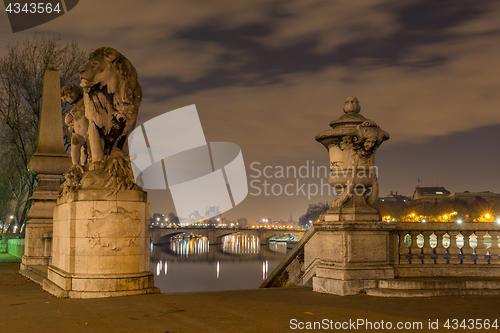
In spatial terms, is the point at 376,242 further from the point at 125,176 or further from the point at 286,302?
the point at 125,176

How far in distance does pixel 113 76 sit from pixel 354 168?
4998mm

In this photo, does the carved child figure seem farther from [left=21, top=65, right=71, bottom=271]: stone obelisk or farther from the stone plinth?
[left=21, top=65, right=71, bottom=271]: stone obelisk

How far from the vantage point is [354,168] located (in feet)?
32.2

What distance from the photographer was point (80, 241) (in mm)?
9008

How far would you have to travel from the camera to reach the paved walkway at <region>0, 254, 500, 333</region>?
6.33m

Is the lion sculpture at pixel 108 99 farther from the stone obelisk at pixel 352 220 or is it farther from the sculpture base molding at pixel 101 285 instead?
the stone obelisk at pixel 352 220

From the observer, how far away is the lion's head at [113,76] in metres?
9.22

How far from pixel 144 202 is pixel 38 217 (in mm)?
9113

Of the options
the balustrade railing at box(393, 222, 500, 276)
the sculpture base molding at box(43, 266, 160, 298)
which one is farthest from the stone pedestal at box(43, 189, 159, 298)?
the balustrade railing at box(393, 222, 500, 276)

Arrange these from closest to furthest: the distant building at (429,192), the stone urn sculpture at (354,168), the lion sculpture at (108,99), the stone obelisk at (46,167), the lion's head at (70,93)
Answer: the lion sculpture at (108,99), the stone urn sculpture at (354,168), the lion's head at (70,93), the stone obelisk at (46,167), the distant building at (429,192)

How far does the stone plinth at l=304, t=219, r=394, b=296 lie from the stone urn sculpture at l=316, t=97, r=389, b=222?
8.2 inches

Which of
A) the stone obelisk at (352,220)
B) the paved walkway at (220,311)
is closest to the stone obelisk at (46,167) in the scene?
the paved walkway at (220,311)

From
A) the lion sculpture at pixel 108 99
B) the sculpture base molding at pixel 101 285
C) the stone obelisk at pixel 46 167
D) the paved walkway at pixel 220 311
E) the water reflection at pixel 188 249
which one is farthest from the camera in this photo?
the water reflection at pixel 188 249

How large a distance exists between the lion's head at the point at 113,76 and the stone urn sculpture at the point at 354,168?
3.93m
